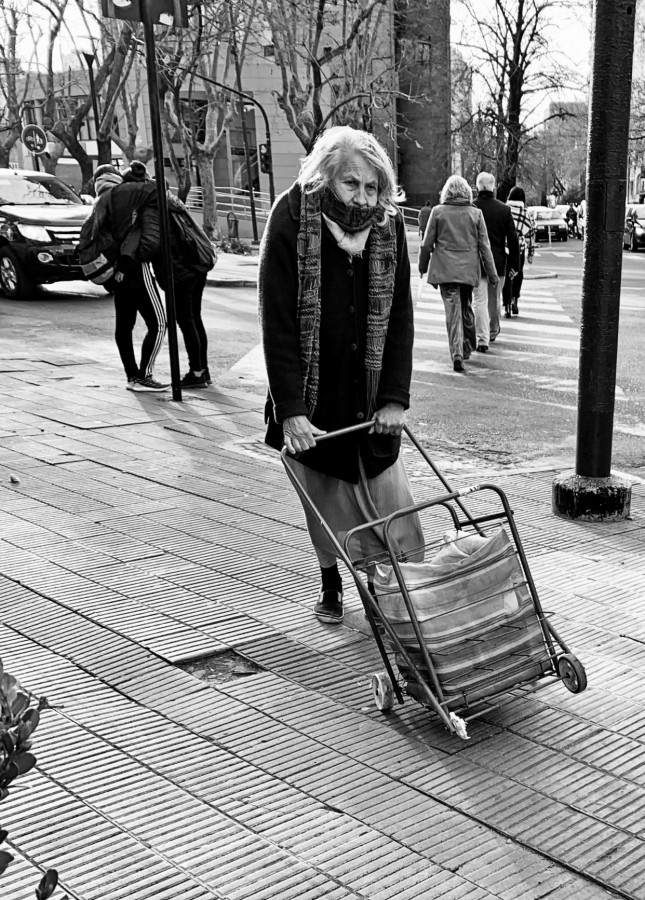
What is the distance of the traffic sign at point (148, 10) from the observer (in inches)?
313

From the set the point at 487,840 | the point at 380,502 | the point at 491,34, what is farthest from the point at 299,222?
the point at 491,34

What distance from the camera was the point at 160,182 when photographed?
820cm

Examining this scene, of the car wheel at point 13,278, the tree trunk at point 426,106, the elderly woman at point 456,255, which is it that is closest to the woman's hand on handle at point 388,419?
the elderly woman at point 456,255

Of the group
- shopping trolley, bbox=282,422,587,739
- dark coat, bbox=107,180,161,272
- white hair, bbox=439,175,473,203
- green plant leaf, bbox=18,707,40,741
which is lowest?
shopping trolley, bbox=282,422,587,739

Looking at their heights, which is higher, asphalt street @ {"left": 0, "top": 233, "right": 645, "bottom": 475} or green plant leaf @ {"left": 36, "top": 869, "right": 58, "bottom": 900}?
green plant leaf @ {"left": 36, "top": 869, "right": 58, "bottom": 900}

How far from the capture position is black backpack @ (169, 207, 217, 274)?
29.0ft

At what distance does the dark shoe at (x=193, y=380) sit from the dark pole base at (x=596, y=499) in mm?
4693

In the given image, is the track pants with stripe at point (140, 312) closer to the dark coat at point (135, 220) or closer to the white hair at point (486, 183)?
the dark coat at point (135, 220)

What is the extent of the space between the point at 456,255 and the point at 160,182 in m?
3.45

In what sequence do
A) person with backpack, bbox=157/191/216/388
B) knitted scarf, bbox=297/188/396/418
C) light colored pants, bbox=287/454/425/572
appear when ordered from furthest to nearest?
person with backpack, bbox=157/191/216/388 → light colored pants, bbox=287/454/425/572 → knitted scarf, bbox=297/188/396/418

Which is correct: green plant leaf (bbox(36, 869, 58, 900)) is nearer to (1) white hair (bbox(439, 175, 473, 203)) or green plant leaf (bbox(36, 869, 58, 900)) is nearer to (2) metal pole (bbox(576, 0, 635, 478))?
(2) metal pole (bbox(576, 0, 635, 478))

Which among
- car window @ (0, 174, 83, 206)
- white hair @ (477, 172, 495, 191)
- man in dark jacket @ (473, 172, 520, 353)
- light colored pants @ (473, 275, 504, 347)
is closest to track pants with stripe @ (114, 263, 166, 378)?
light colored pants @ (473, 275, 504, 347)

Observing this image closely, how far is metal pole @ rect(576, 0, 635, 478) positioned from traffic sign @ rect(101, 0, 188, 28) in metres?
4.05

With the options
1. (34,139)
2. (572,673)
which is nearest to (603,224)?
(572,673)
